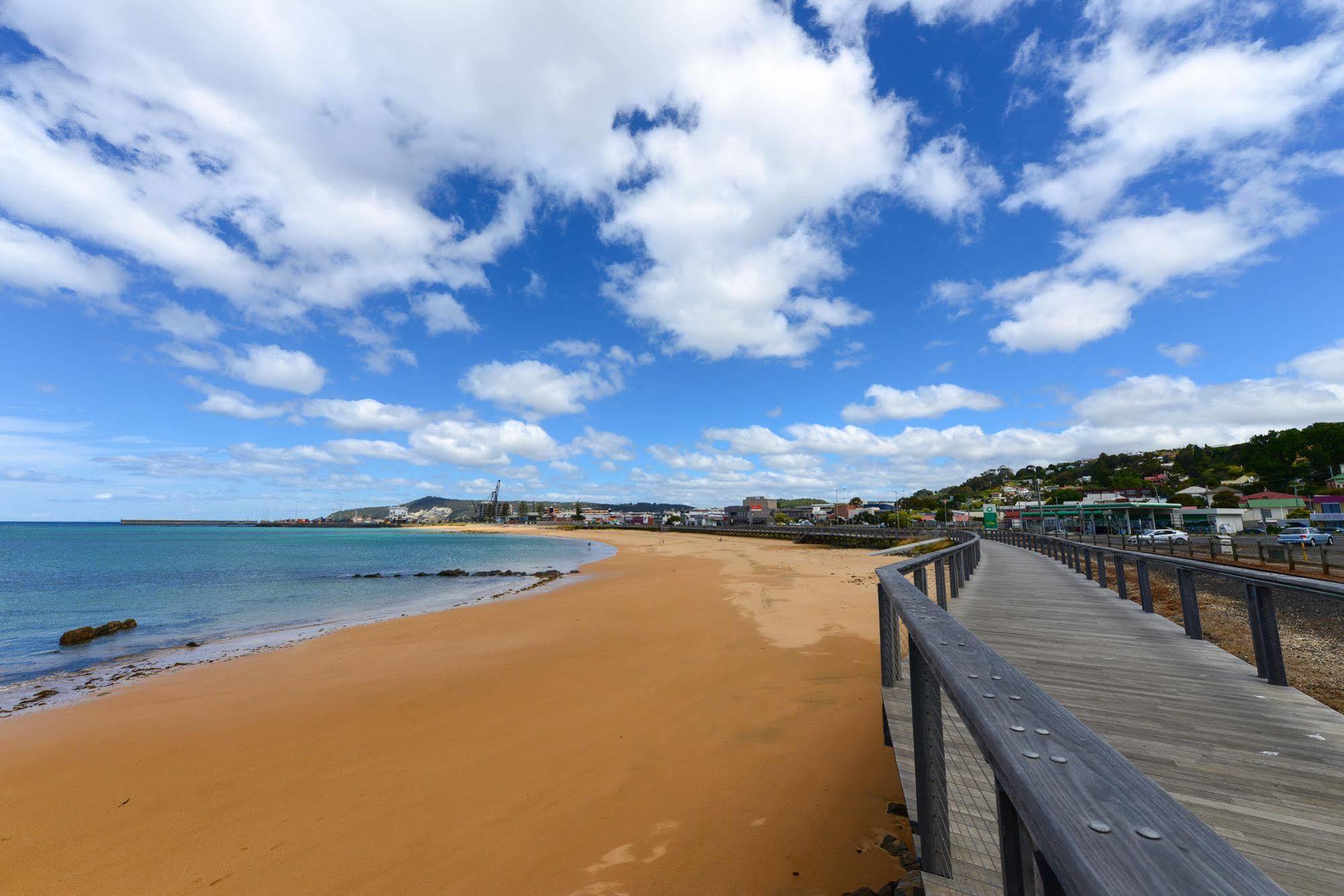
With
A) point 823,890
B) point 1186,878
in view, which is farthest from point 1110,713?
point 1186,878

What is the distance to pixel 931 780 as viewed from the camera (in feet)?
8.52

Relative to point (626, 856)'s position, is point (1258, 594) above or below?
above

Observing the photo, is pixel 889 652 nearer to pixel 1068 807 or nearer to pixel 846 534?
pixel 1068 807

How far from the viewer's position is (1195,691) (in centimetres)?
453

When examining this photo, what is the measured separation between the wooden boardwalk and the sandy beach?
1345mm

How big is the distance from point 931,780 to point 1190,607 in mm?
5817

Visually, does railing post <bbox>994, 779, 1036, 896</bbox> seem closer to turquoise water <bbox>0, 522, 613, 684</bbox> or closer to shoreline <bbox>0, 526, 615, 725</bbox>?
shoreline <bbox>0, 526, 615, 725</bbox>

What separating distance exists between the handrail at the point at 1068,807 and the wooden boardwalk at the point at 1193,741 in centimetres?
141

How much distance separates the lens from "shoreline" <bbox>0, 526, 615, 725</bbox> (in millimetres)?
9711

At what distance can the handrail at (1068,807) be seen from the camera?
0.77 m

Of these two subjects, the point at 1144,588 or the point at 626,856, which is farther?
the point at 1144,588

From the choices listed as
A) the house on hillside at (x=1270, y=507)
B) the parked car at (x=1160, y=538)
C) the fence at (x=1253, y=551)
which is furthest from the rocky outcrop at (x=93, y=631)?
the house on hillside at (x=1270, y=507)

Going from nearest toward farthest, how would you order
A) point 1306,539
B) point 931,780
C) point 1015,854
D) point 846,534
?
point 1015,854
point 931,780
point 1306,539
point 846,534

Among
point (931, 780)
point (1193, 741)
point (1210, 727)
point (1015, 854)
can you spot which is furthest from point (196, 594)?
point (1210, 727)
